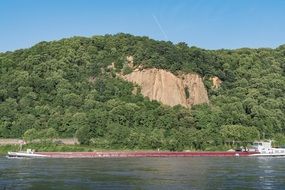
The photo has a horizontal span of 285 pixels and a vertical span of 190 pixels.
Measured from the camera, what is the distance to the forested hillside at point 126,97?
14362 centimetres

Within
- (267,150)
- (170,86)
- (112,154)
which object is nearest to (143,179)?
(112,154)

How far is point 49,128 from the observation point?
143 metres

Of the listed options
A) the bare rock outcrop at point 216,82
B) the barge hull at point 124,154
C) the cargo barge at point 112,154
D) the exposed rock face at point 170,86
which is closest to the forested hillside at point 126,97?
the bare rock outcrop at point 216,82

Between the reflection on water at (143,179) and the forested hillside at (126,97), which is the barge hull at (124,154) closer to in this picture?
the forested hillside at (126,97)

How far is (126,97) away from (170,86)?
14.1m

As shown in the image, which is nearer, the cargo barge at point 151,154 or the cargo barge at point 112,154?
the cargo barge at point 112,154

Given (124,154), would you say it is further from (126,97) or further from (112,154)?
(126,97)

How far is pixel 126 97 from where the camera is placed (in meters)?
160

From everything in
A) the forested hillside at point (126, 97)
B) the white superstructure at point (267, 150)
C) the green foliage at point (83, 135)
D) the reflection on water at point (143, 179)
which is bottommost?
the reflection on water at point (143, 179)

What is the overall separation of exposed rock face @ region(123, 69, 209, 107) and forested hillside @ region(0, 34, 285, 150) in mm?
2287

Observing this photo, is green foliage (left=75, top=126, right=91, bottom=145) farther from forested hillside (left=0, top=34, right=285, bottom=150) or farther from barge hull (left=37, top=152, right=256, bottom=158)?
barge hull (left=37, top=152, right=256, bottom=158)

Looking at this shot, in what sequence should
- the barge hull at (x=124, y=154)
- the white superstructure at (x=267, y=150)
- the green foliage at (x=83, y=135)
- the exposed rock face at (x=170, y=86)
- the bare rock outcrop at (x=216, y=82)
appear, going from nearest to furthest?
the barge hull at (x=124, y=154) < the white superstructure at (x=267, y=150) < the green foliage at (x=83, y=135) < the exposed rock face at (x=170, y=86) < the bare rock outcrop at (x=216, y=82)

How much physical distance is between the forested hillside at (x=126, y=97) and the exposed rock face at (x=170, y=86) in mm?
2287

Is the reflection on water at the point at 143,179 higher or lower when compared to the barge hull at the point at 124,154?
lower
